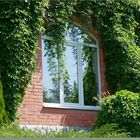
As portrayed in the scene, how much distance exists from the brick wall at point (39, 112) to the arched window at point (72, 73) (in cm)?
16

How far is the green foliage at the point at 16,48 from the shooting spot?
968 cm

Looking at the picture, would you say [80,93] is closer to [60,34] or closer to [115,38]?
[60,34]

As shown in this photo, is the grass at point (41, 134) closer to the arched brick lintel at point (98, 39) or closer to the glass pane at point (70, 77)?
the glass pane at point (70, 77)

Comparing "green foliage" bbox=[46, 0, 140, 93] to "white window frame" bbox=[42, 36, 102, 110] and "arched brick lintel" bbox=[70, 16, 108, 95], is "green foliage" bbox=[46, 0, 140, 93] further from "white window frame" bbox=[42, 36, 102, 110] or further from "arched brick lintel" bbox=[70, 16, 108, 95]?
"white window frame" bbox=[42, 36, 102, 110]

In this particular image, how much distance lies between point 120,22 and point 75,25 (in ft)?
3.90

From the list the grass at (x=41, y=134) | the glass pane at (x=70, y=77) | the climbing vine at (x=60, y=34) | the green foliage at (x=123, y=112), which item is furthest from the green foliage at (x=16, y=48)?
the grass at (x=41, y=134)

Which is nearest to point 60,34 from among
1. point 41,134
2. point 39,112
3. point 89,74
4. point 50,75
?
point 50,75

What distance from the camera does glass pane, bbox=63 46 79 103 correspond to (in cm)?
1130

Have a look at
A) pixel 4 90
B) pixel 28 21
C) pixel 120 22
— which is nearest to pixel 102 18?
pixel 120 22

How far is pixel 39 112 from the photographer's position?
34.8 feet

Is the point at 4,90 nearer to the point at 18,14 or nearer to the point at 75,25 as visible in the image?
the point at 18,14

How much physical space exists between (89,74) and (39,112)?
74.5 inches

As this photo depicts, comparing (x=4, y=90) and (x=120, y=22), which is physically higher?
(x=120, y=22)

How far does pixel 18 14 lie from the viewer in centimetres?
996
